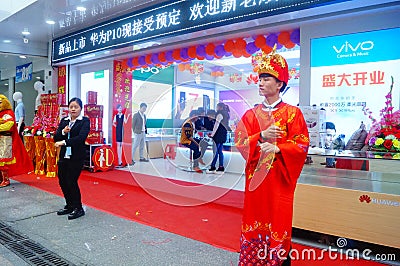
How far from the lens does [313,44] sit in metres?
3.97

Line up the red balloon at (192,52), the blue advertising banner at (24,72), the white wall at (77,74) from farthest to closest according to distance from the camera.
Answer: the blue advertising banner at (24,72), the white wall at (77,74), the red balloon at (192,52)

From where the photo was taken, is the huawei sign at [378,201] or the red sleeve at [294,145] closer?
the red sleeve at [294,145]

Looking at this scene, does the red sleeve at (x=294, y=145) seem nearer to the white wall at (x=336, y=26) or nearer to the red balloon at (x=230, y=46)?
the white wall at (x=336, y=26)

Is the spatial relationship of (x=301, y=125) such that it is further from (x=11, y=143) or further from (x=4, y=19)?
(x=4, y=19)

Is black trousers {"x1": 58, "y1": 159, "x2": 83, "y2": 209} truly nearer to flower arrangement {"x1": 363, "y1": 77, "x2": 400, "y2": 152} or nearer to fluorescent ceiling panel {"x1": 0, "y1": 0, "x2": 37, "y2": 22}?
flower arrangement {"x1": 363, "y1": 77, "x2": 400, "y2": 152}

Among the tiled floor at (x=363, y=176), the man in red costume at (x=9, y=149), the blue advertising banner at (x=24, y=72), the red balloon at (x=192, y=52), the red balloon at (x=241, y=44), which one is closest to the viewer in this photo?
the tiled floor at (x=363, y=176)

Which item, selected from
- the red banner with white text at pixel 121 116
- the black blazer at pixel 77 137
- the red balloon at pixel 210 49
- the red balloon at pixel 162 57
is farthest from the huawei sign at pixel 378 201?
the red banner with white text at pixel 121 116

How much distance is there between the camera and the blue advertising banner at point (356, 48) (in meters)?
3.46

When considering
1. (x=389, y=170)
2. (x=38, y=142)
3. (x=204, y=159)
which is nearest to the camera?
(x=389, y=170)

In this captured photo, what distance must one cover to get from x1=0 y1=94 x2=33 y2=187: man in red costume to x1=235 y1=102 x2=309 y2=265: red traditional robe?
4121 mm

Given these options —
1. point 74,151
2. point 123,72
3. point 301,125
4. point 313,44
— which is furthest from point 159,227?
point 123,72

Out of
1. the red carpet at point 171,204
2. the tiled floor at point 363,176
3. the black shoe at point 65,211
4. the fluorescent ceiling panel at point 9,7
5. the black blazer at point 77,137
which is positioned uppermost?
the fluorescent ceiling panel at point 9,7

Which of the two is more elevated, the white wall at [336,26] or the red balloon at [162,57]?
the red balloon at [162,57]

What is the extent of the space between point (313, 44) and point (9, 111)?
14.2 feet
